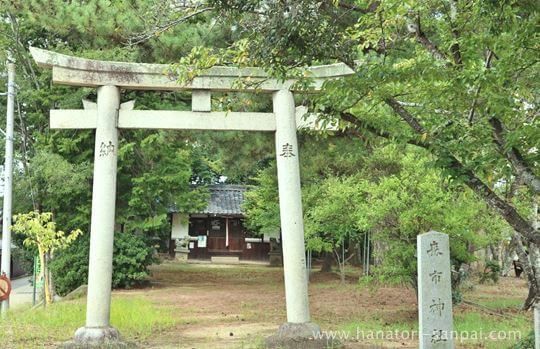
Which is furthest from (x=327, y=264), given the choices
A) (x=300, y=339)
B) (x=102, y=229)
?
(x=102, y=229)

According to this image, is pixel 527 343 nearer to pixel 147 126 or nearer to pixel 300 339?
pixel 300 339

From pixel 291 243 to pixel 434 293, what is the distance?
9.91ft

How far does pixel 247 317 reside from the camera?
11898 mm

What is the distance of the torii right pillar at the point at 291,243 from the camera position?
849cm

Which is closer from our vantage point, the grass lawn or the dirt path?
the grass lawn

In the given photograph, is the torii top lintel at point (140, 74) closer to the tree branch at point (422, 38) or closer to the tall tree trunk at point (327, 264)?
the tree branch at point (422, 38)

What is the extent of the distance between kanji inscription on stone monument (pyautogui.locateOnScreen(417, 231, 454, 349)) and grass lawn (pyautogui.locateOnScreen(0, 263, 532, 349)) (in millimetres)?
2455

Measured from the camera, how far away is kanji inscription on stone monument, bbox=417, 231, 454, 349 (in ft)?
20.2

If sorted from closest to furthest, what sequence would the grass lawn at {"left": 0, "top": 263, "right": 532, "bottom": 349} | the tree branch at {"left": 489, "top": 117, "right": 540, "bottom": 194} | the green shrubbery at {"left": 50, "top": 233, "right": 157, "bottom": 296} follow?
the tree branch at {"left": 489, "top": 117, "right": 540, "bottom": 194}
the grass lawn at {"left": 0, "top": 263, "right": 532, "bottom": 349}
the green shrubbery at {"left": 50, "top": 233, "right": 157, "bottom": 296}

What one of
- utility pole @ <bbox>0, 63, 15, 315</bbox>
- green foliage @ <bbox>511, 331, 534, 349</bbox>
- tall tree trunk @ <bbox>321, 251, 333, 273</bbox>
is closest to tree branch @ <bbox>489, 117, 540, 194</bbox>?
green foliage @ <bbox>511, 331, 534, 349</bbox>

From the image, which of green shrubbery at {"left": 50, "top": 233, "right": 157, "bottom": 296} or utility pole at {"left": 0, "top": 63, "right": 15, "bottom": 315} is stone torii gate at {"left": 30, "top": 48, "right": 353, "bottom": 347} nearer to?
utility pole at {"left": 0, "top": 63, "right": 15, "bottom": 315}

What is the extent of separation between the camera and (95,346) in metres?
8.25

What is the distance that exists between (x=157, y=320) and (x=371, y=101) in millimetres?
7055

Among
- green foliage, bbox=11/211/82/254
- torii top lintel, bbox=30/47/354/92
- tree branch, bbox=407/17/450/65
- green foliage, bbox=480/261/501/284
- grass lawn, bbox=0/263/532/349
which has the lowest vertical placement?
Result: grass lawn, bbox=0/263/532/349
